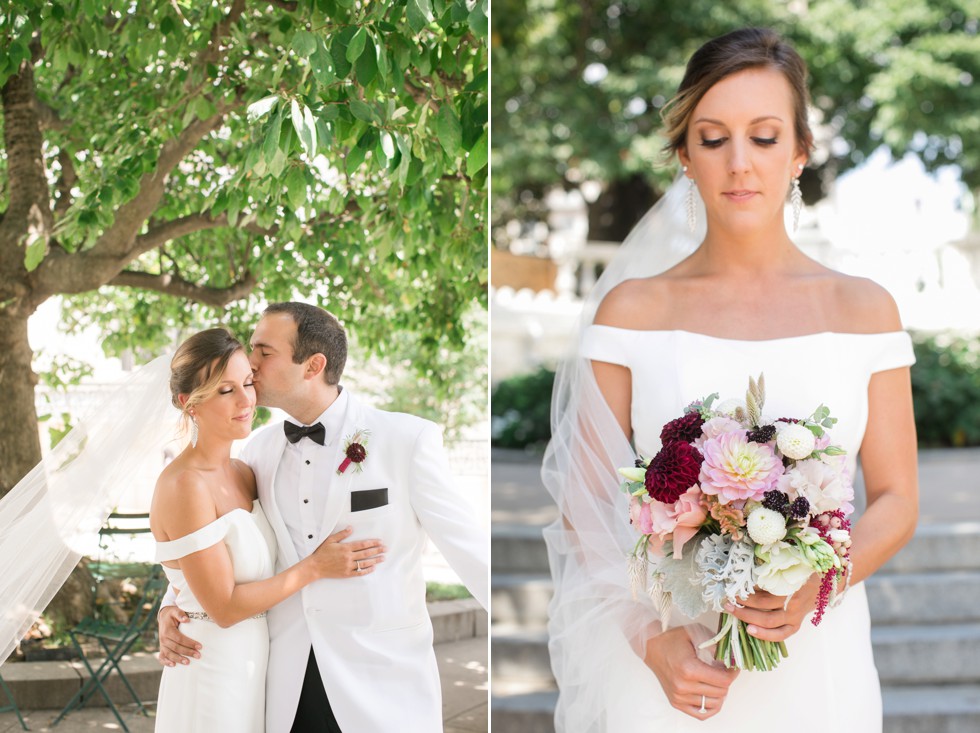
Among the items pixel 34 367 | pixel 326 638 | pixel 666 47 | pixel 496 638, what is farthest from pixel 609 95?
pixel 326 638

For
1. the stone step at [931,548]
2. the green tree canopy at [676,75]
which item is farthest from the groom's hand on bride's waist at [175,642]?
the green tree canopy at [676,75]

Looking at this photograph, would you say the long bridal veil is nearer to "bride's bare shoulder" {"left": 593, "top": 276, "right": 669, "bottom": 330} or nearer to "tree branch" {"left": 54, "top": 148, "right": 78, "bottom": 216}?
"bride's bare shoulder" {"left": 593, "top": 276, "right": 669, "bottom": 330}

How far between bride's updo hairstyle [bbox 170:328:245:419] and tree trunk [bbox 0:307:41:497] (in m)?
1.02

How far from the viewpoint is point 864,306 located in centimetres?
206

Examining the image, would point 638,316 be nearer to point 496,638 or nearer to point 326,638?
point 326,638

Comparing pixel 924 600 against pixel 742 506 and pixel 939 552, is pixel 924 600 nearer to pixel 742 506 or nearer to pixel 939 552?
pixel 939 552

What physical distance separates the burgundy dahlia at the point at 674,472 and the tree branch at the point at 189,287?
4.82 ft

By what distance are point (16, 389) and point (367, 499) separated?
5.00ft

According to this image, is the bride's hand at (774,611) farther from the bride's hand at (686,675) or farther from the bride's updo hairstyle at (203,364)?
the bride's updo hairstyle at (203,364)

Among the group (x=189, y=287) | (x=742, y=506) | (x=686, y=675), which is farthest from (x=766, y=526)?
(x=189, y=287)

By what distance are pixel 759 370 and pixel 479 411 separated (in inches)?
57.5

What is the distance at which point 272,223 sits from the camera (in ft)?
9.70

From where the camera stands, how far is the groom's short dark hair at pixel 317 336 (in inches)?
84.0

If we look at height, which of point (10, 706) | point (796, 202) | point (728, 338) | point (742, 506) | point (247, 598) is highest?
point (796, 202)
